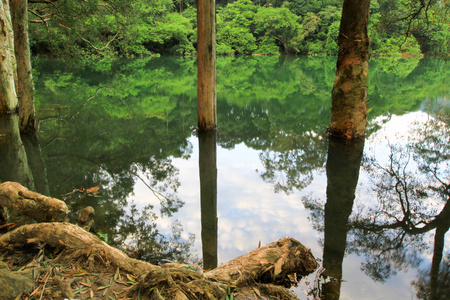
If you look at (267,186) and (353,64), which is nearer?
(267,186)

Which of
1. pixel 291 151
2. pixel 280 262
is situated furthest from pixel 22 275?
pixel 291 151

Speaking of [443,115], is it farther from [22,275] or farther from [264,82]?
[22,275]

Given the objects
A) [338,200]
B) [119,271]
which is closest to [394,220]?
[338,200]

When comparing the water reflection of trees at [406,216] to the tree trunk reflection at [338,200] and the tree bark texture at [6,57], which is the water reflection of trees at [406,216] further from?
the tree bark texture at [6,57]

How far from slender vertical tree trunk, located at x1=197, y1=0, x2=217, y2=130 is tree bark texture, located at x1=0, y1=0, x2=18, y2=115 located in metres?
3.88

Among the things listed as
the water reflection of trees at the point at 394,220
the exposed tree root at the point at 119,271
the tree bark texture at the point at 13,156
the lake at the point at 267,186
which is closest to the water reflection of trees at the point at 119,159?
the lake at the point at 267,186

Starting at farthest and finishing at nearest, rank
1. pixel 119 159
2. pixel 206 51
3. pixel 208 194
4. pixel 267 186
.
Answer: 1. pixel 206 51
2. pixel 119 159
3. pixel 267 186
4. pixel 208 194

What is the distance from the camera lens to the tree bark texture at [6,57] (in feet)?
23.1

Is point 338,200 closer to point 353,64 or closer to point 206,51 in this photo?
point 353,64

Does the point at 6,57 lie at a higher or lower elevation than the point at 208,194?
higher

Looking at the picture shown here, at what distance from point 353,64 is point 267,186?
3.53 metres

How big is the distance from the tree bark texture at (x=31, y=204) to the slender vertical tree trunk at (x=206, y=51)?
471 cm

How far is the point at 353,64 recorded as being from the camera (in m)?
7.01

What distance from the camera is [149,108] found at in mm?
11203
